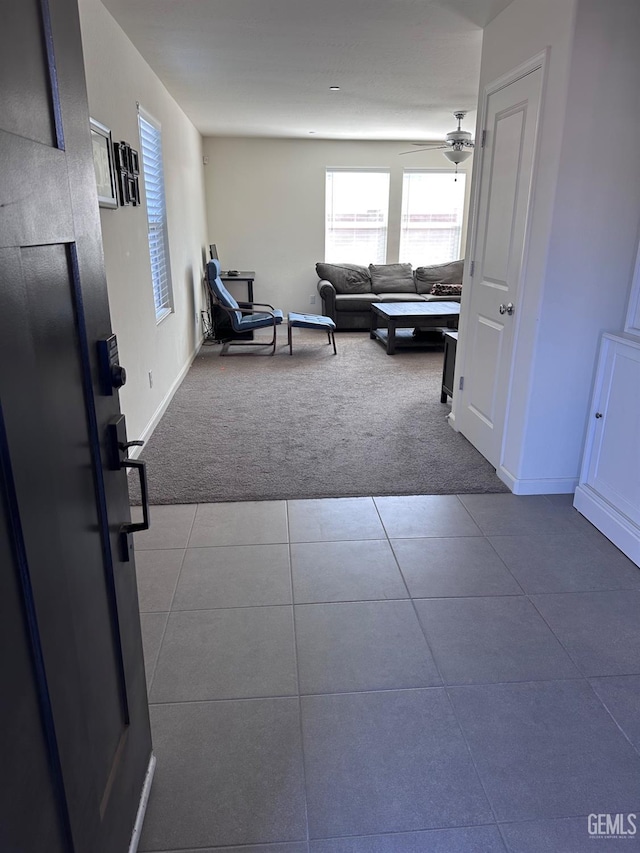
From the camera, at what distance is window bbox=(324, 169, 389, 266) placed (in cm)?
785

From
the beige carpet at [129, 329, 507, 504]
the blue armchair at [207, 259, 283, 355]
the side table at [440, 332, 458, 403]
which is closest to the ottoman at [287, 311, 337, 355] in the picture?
the blue armchair at [207, 259, 283, 355]

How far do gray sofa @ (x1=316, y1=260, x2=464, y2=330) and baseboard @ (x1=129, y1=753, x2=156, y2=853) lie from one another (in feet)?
21.1

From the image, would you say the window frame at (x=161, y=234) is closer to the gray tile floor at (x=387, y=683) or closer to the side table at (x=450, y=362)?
the side table at (x=450, y=362)

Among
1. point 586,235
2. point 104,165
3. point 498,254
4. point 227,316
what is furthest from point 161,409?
point 586,235

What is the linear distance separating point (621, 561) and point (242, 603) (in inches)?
62.2

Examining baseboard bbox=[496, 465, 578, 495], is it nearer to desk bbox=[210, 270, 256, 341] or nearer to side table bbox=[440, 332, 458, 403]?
side table bbox=[440, 332, 458, 403]

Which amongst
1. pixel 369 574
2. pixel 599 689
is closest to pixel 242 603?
pixel 369 574

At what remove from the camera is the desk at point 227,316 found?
689 cm

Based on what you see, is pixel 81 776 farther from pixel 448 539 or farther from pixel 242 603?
pixel 448 539

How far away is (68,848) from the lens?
818 mm

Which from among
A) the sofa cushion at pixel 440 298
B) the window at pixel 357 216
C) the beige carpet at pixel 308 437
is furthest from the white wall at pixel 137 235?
the sofa cushion at pixel 440 298

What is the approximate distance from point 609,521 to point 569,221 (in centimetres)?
137

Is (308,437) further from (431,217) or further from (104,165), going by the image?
(431,217)

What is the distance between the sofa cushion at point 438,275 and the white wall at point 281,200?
1.88 feet
